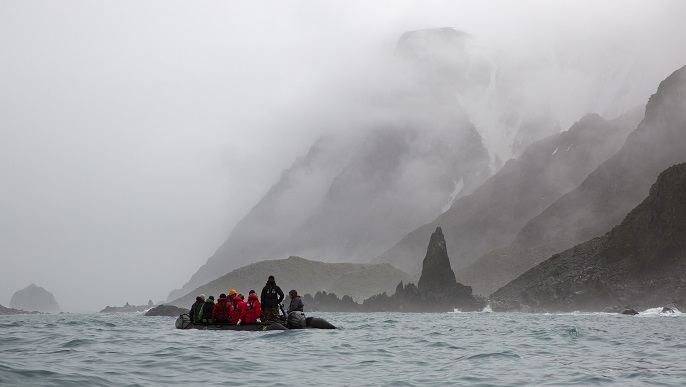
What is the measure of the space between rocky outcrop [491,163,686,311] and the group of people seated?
365 feet

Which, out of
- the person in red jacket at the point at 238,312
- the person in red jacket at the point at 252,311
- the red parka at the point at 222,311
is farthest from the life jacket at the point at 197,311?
the person in red jacket at the point at 252,311

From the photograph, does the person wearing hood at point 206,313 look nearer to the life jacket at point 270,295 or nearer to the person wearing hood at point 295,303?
the life jacket at point 270,295

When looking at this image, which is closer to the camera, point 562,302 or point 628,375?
point 628,375

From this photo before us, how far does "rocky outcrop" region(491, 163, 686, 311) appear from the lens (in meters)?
142

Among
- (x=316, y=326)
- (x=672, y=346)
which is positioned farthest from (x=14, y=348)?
(x=672, y=346)

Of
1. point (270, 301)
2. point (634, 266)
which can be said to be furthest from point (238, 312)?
point (634, 266)

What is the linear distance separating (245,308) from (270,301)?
6.60 feet

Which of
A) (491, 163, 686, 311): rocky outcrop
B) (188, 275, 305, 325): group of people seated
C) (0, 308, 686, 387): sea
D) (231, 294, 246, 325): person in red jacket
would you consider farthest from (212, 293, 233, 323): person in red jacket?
(491, 163, 686, 311): rocky outcrop

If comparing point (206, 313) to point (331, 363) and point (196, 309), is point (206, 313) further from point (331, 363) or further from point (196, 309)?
point (331, 363)

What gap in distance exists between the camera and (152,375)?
2166cm

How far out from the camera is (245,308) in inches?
1751

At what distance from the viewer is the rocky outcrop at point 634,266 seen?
142 meters

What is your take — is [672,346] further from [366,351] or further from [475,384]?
[475,384]

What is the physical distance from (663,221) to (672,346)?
428 feet
